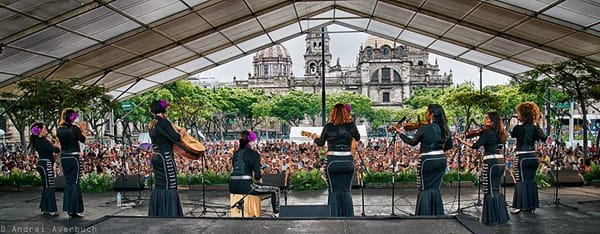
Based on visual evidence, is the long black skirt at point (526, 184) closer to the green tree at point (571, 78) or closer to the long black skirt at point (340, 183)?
the long black skirt at point (340, 183)

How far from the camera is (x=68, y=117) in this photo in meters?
7.84

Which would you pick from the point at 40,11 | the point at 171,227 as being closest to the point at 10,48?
the point at 40,11

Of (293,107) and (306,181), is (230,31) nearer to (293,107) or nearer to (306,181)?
(306,181)

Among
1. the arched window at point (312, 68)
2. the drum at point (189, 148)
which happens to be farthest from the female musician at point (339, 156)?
the arched window at point (312, 68)

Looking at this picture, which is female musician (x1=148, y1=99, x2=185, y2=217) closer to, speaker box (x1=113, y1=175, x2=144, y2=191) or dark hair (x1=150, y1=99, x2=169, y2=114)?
dark hair (x1=150, y1=99, x2=169, y2=114)

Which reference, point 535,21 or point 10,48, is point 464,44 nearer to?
point 535,21

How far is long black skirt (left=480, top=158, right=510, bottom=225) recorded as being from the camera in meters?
7.03

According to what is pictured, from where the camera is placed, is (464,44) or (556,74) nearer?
(556,74)

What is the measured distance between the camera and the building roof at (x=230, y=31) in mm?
10312

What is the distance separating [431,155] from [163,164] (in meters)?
3.50

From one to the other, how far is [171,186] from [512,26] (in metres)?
10.0

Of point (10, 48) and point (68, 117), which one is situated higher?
point (10, 48)

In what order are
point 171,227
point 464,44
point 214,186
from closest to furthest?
point 171,227 → point 214,186 → point 464,44

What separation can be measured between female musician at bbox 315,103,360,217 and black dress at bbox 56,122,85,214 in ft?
12.9
